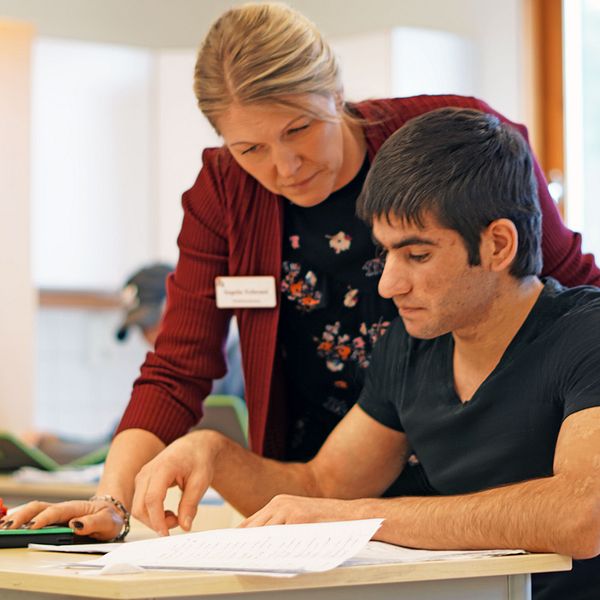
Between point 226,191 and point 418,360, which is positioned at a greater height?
point 226,191

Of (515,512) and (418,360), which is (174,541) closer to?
(515,512)

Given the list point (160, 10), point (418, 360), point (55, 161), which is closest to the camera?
point (418, 360)

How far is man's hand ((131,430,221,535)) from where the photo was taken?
150cm

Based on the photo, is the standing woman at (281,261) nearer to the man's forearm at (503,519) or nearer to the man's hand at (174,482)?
the man's hand at (174,482)

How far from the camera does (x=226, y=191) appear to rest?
188cm

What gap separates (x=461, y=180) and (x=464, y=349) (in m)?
0.23

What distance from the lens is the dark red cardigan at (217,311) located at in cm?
185

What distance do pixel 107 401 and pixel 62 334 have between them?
14.2 inches

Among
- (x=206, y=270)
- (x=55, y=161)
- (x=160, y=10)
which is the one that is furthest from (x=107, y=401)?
(x=206, y=270)

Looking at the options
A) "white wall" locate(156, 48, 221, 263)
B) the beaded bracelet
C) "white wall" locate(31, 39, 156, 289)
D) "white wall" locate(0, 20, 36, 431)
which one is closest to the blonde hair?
the beaded bracelet

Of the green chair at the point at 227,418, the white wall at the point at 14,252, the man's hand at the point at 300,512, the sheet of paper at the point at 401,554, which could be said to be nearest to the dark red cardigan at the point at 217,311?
the man's hand at the point at 300,512

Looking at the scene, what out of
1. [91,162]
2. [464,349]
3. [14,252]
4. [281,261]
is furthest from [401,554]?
[91,162]

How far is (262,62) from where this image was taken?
1.65 metres

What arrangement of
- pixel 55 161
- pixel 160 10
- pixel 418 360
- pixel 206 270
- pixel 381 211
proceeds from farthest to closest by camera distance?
pixel 160 10, pixel 55 161, pixel 206 270, pixel 418 360, pixel 381 211
